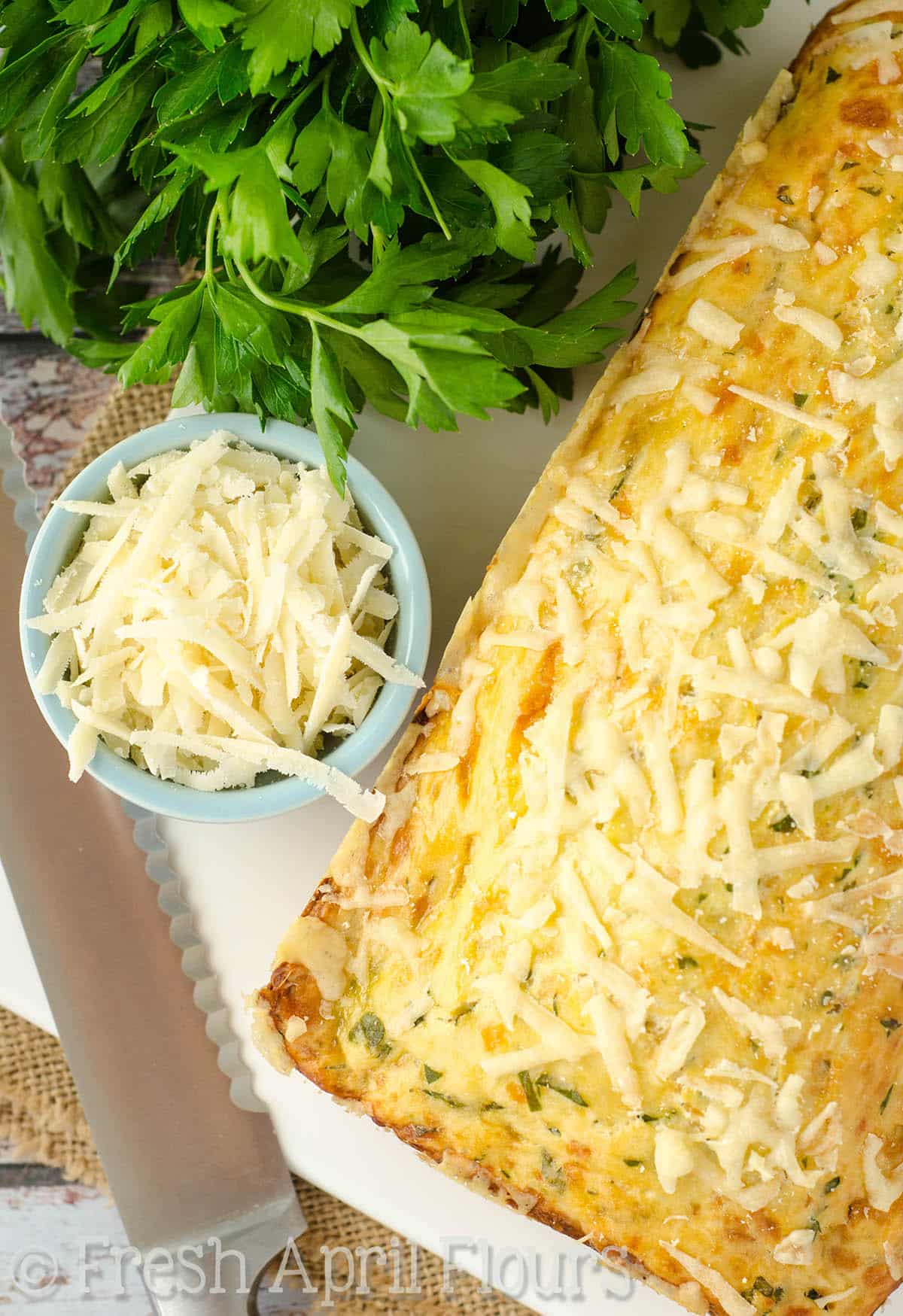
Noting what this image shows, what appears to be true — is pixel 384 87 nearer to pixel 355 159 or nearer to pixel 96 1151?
pixel 355 159

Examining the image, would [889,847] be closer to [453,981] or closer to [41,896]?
[453,981]

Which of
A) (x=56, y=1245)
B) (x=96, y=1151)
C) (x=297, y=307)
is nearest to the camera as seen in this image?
(x=297, y=307)

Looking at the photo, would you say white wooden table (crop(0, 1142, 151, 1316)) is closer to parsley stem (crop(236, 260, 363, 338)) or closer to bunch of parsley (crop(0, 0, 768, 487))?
bunch of parsley (crop(0, 0, 768, 487))

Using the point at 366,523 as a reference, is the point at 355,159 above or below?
above

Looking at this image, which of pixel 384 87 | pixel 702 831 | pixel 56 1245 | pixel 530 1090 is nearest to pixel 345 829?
pixel 530 1090

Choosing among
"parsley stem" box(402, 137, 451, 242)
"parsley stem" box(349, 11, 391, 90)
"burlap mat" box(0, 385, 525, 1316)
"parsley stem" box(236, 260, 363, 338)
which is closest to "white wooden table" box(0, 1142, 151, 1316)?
"burlap mat" box(0, 385, 525, 1316)
